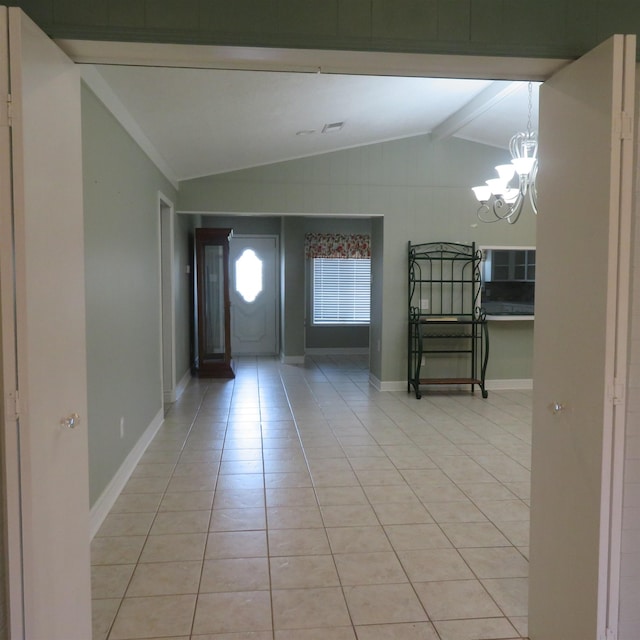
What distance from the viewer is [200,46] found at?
1652 millimetres

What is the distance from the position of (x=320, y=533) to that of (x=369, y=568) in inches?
16.4

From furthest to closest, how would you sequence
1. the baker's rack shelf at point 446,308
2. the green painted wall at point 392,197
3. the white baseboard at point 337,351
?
1. the white baseboard at point 337,351
2. the baker's rack shelf at point 446,308
3. the green painted wall at point 392,197

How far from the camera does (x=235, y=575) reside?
2496mm

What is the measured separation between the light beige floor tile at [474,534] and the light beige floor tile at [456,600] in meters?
0.37

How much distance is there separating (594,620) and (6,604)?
5.68ft

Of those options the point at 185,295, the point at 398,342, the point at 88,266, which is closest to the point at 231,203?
the point at 185,295

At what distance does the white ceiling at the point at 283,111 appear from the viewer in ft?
11.2

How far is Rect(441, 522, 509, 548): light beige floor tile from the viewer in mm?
2816

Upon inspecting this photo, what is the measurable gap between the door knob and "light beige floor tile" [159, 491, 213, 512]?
5.47ft

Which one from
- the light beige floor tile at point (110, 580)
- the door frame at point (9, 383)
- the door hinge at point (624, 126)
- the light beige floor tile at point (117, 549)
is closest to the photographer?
the door frame at point (9, 383)

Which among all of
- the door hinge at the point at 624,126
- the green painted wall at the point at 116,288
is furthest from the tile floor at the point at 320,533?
the door hinge at the point at 624,126

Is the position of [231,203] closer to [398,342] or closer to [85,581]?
[398,342]

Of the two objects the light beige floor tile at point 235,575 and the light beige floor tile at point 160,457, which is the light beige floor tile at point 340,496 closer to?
the light beige floor tile at point 235,575

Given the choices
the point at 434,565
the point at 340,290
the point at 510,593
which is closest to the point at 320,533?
the point at 434,565
